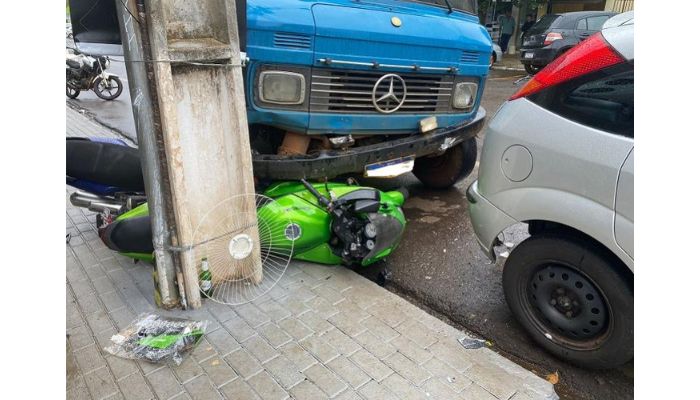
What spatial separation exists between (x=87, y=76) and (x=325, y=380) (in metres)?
10.9

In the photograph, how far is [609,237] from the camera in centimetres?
219

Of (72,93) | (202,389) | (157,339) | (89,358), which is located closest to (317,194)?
(157,339)

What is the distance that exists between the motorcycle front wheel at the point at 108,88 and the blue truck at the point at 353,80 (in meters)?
9.02

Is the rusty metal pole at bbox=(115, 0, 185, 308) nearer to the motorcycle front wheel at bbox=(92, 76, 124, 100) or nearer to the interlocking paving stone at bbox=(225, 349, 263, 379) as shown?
the interlocking paving stone at bbox=(225, 349, 263, 379)

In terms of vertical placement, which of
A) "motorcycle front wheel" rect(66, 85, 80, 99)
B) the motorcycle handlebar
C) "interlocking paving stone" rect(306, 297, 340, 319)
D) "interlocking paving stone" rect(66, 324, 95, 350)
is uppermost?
"motorcycle front wheel" rect(66, 85, 80, 99)

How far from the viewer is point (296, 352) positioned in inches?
101

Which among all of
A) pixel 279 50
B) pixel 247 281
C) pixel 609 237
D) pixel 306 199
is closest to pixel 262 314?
pixel 247 281

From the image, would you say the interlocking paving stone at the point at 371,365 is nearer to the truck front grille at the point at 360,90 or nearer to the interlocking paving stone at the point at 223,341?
the interlocking paving stone at the point at 223,341

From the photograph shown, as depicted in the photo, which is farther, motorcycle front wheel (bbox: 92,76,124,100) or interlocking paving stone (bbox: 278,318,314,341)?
motorcycle front wheel (bbox: 92,76,124,100)

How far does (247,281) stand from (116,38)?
1727mm

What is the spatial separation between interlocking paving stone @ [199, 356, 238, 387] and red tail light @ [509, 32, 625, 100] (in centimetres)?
227

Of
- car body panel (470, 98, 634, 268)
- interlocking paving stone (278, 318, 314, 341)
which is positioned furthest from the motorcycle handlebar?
car body panel (470, 98, 634, 268)

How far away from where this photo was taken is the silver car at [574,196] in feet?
7.13

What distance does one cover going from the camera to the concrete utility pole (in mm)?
2473
